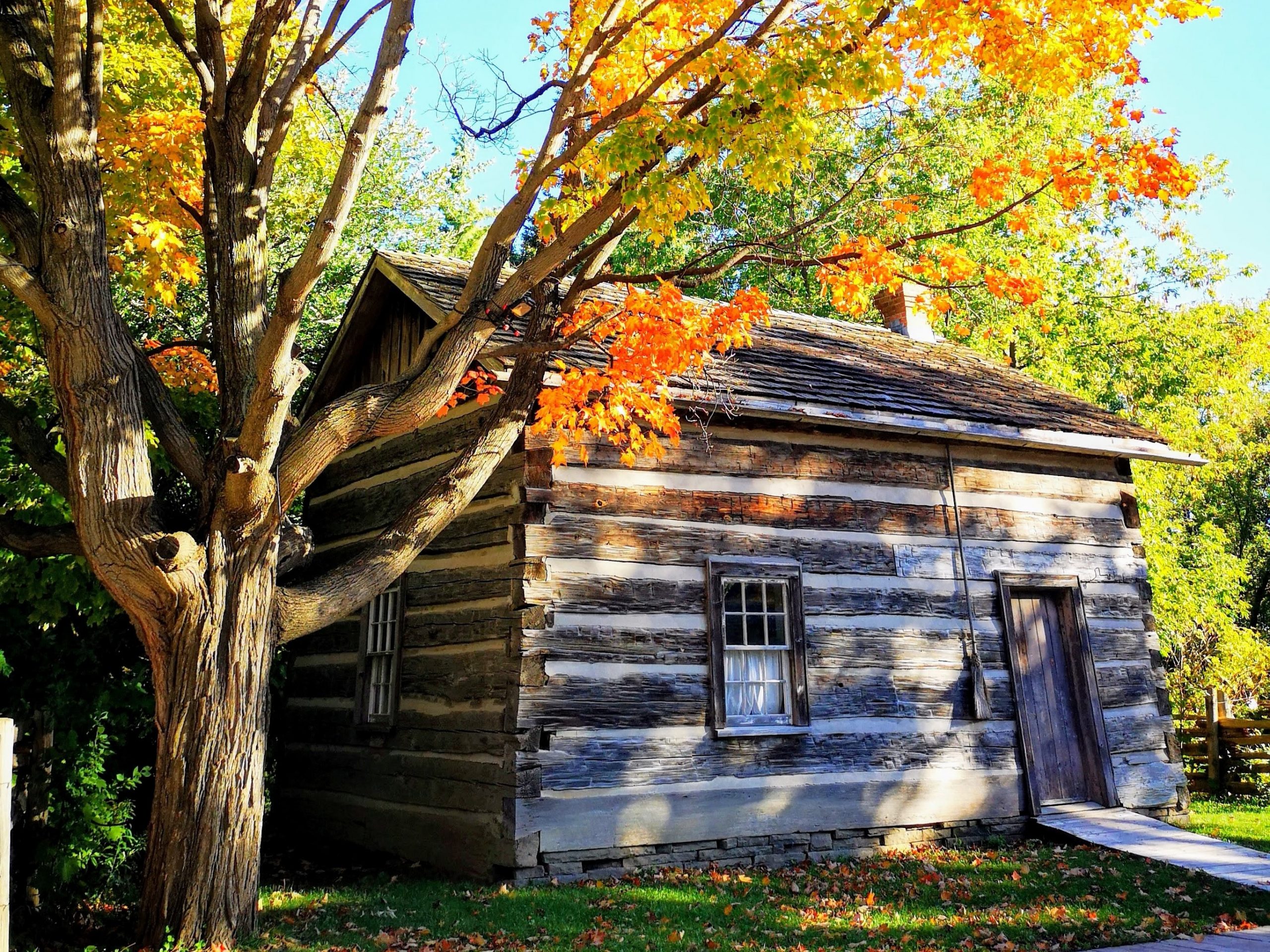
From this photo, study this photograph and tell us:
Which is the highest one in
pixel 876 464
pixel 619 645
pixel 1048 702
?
pixel 876 464

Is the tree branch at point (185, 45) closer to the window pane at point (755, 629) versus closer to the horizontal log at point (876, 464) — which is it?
the horizontal log at point (876, 464)

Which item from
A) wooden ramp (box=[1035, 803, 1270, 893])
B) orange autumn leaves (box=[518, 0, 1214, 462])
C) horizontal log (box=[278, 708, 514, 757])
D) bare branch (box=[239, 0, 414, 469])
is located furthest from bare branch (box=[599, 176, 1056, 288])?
wooden ramp (box=[1035, 803, 1270, 893])

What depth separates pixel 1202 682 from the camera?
19.8m

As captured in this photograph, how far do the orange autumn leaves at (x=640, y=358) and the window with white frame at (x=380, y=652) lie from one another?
10.8ft

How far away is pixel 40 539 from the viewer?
7.03 m

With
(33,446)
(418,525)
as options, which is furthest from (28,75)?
(418,525)

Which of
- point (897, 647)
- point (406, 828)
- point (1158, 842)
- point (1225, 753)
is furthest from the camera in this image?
point (1225, 753)

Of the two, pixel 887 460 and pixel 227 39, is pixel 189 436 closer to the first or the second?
pixel 227 39

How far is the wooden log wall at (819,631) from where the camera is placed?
29.2 ft

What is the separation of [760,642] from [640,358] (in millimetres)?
3449

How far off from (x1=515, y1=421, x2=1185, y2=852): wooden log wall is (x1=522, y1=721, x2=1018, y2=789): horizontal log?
0.02m

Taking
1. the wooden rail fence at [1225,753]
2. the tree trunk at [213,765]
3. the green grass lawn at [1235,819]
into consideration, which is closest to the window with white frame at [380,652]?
the tree trunk at [213,765]

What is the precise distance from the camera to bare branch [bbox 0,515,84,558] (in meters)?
6.97

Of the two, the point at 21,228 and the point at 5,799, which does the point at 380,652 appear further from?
the point at 5,799
